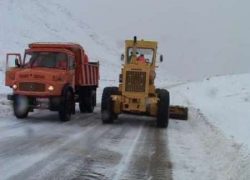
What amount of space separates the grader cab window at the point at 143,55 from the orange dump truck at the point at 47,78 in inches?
79.9

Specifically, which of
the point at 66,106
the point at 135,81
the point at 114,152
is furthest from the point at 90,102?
the point at 114,152

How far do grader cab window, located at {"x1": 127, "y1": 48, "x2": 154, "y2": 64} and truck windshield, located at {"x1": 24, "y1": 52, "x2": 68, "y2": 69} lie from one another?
224cm

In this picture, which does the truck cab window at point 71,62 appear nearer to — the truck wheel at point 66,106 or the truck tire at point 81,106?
the truck wheel at point 66,106

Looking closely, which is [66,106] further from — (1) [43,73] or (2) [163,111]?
(2) [163,111]

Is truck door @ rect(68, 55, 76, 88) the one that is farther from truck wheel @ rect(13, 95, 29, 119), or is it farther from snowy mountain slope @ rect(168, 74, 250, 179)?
snowy mountain slope @ rect(168, 74, 250, 179)

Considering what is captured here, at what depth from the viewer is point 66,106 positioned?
18984mm

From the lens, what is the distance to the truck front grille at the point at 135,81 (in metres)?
18.8

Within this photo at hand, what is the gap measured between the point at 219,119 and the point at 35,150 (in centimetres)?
995

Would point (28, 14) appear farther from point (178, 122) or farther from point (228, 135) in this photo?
point (228, 135)

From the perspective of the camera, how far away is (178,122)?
2066 cm

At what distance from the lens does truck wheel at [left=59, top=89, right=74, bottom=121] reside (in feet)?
61.4

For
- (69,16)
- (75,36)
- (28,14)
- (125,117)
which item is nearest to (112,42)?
(69,16)

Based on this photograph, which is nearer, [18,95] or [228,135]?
[228,135]

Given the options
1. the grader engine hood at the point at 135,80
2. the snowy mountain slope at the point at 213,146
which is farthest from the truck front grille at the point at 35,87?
the snowy mountain slope at the point at 213,146
